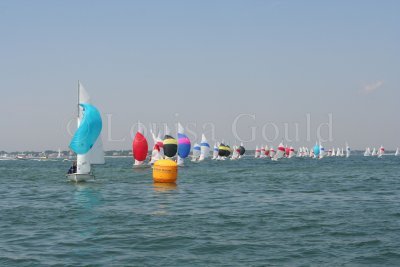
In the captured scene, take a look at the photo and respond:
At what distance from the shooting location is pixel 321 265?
53.4ft

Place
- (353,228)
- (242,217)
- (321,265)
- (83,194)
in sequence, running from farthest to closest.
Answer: (83,194)
(242,217)
(353,228)
(321,265)

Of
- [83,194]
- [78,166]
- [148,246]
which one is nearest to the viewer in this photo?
[148,246]

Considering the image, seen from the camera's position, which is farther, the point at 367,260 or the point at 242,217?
the point at 242,217

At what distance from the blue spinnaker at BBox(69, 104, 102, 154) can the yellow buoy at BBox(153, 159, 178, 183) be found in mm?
6590

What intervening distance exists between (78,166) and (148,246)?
100ft

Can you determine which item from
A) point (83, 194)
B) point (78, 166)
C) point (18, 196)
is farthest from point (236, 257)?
point (78, 166)

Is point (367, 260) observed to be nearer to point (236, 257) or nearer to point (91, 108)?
point (236, 257)

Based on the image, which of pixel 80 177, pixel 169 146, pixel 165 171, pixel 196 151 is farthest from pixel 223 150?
pixel 165 171

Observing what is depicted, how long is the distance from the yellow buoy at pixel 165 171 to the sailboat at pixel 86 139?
5.98 meters

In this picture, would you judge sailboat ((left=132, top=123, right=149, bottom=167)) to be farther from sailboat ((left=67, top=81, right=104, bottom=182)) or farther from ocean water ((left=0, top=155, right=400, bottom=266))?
ocean water ((left=0, top=155, right=400, bottom=266))

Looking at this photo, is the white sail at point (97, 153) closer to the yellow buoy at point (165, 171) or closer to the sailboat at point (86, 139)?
the sailboat at point (86, 139)

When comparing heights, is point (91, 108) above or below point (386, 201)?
above

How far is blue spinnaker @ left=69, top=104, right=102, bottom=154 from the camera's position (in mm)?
47062

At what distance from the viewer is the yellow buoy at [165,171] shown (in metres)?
46.8
